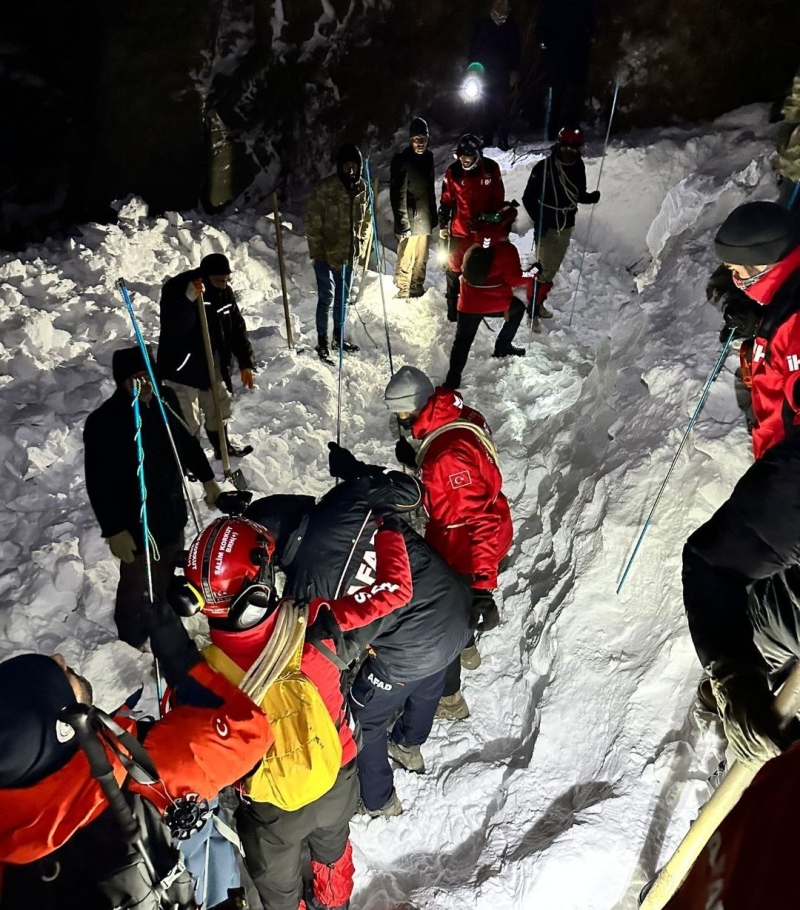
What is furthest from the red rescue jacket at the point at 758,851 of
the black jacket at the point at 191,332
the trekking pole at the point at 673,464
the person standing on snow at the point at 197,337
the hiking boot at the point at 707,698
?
the black jacket at the point at 191,332

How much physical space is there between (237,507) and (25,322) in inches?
180

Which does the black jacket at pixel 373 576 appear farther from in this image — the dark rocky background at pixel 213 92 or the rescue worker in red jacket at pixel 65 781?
the dark rocky background at pixel 213 92

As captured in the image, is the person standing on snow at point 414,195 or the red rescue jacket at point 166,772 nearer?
the red rescue jacket at point 166,772

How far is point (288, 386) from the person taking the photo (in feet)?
21.3

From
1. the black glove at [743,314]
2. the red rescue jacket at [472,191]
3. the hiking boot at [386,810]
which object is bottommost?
the hiking boot at [386,810]

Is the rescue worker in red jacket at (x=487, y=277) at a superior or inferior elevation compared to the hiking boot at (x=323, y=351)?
superior

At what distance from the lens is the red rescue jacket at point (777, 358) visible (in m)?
2.17

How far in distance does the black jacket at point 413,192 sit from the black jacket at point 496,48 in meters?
A: 3.18

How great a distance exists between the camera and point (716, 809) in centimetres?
202

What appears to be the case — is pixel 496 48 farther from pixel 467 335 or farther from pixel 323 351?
pixel 323 351

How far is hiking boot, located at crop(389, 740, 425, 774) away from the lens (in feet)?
13.1

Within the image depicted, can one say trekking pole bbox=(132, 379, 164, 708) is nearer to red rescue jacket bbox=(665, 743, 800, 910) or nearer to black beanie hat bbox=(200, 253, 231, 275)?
black beanie hat bbox=(200, 253, 231, 275)

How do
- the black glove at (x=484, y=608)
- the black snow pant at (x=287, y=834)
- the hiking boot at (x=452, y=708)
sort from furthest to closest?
the hiking boot at (x=452, y=708) < the black glove at (x=484, y=608) < the black snow pant at (x=287, y=834)

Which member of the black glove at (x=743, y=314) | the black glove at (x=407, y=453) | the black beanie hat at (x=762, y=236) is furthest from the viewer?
the black glove at (x=407, y=453)
